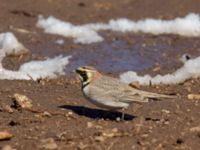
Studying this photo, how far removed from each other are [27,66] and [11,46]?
3.75ft

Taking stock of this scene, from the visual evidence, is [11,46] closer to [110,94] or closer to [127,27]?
[127,27]

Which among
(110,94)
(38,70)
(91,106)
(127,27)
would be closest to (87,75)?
(110,94)

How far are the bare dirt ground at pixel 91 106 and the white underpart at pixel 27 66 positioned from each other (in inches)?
6.3

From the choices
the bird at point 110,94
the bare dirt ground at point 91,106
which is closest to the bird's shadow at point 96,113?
the bare dirt ground at point 91,106

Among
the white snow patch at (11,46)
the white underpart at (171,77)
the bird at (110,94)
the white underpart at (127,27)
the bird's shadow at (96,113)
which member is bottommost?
the bird's shadow at (96,113)

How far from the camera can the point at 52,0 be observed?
17312 mm

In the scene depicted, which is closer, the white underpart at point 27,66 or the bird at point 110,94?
the bird at point 110,94

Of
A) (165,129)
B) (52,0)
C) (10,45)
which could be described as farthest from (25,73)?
(52,0)

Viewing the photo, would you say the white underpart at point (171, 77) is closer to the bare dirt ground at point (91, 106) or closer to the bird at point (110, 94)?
the bare dirt ground at point (91, 106)

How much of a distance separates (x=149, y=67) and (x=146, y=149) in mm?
5374

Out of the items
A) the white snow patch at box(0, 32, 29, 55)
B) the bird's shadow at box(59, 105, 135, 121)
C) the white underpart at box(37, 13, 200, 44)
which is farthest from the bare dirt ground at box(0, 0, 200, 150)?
the white underpart at box(37, 13, 200, 44)

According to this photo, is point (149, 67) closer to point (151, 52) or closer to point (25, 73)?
point (151, 52)

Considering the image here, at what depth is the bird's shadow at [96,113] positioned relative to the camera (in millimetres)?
8695

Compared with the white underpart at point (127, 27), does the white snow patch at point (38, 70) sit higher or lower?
lower
